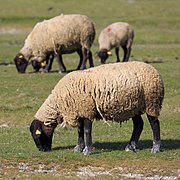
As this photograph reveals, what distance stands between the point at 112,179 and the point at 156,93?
3072 millimetres

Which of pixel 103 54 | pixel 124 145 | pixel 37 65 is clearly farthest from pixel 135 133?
pixel 103 54

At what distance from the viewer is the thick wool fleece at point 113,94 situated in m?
15.6

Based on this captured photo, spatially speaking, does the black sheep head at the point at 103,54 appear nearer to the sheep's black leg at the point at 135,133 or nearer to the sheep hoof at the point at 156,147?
the sheep's black leg at the point at 135,133

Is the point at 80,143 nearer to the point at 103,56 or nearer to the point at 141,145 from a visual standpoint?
the point at 141,145

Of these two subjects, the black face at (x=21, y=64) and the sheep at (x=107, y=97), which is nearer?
the sheep at (x=107, y=97)

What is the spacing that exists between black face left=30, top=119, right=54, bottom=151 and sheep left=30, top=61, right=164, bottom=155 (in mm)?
439

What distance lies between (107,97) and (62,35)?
13.7 meters

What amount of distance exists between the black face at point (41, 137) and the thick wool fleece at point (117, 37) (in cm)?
1935

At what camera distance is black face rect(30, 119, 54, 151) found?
16.4m

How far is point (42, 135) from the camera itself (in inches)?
648

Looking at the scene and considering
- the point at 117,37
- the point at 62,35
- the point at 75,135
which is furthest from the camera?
the point at 117,37

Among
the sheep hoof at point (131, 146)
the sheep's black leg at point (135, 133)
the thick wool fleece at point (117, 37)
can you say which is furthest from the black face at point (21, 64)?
the sheep hoof at point (131, 146)

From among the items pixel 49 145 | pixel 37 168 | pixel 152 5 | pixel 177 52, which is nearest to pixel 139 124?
pixel 49 145

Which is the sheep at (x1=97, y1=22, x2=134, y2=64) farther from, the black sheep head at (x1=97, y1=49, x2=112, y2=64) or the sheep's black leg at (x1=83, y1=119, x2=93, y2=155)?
the sheep's black leg at (x1=83, y1=119, x2=93, y2=155)
